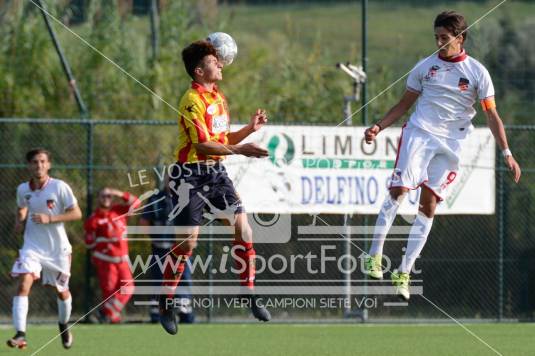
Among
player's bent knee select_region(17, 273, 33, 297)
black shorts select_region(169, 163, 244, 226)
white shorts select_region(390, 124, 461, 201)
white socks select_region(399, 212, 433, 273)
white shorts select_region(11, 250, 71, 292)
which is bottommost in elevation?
player's bent knee select_region(17, 273, 33, 297)

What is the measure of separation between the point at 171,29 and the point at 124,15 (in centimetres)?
719

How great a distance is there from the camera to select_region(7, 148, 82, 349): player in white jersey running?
12938mm

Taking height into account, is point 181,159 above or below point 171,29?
below

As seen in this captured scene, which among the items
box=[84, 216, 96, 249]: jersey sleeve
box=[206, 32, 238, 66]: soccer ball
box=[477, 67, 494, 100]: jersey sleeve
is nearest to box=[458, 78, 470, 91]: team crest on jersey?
box=[477, 67, 494, 100]: jersey sleeve

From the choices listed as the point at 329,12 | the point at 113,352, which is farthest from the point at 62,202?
the point at 329,12

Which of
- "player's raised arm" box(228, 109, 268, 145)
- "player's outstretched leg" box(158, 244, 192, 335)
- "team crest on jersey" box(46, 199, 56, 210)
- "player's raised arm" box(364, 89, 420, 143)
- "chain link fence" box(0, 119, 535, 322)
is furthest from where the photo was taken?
"chain link fence" box(0, 119, 535, 322)

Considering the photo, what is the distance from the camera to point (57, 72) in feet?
72.7

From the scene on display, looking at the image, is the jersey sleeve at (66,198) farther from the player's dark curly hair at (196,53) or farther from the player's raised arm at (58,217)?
the player's dark curly hair at (196,53)

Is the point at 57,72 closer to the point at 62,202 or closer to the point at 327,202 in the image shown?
the point at 327,202

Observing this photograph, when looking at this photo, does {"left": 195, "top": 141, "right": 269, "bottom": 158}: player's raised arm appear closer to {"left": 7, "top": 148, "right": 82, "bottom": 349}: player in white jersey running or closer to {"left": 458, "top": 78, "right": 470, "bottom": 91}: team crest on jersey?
{"left": 458, "top": 78, "right": 470, "bottom": 91}: team crest on jersey

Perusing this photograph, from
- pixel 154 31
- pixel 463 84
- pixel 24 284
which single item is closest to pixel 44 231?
pixel 24 284

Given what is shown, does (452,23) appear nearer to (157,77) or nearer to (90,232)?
(90,232)

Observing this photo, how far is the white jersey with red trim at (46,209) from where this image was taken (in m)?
13.1

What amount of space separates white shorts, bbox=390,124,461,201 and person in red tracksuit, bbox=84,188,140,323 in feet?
22.3
